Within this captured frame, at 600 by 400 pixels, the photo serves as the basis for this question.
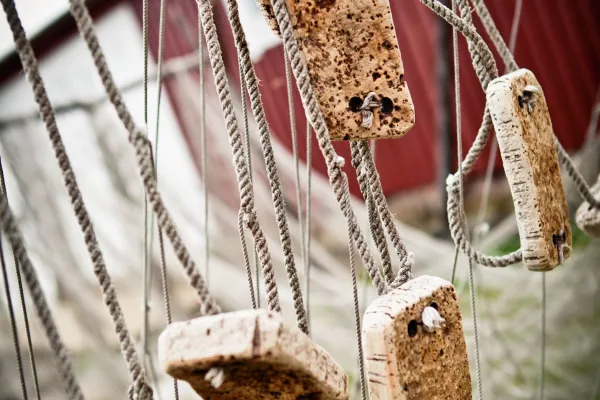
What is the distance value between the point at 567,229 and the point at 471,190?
1.21m

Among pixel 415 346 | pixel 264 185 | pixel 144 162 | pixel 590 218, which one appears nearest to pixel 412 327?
pixel 415 346

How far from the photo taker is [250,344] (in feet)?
1.02

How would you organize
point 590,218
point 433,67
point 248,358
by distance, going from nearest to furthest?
point 248,358 → point 590,218 → point 433,67

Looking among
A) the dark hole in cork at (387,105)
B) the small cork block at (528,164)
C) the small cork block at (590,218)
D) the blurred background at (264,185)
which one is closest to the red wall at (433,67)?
the blurred background at (264,185)

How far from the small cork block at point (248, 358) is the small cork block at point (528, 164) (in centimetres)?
23

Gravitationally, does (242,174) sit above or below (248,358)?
above

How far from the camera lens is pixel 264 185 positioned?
1573 millimetres

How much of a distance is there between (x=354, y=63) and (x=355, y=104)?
0.10 ft

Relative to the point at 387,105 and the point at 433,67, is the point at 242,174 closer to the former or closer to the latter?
the point at 387,105

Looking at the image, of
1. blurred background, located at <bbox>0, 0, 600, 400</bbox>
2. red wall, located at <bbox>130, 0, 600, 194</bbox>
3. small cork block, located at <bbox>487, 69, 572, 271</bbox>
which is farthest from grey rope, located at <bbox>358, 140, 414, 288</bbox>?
red wall, located at <bbox>130, 0, 600, 194</bbox>

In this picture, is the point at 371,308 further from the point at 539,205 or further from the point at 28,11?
the point at 28,11

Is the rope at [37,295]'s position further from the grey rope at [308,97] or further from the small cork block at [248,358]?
the grey rope at [308,97]

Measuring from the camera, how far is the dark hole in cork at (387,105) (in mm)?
416

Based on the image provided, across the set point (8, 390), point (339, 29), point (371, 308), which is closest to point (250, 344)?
point (371, 308)
